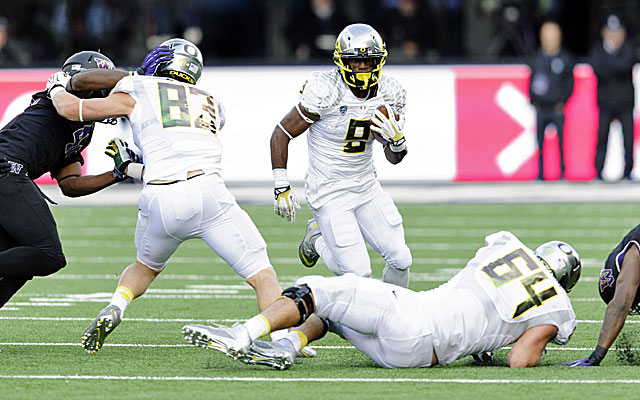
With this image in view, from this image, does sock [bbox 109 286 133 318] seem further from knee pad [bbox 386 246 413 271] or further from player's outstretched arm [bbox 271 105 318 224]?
knee pad [bbox 386 246 413 271]

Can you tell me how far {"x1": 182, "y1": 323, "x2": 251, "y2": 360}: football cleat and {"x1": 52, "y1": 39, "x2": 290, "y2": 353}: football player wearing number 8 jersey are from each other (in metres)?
0.73

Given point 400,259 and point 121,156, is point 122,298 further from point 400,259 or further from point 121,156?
point 400,259

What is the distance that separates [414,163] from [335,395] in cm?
1111

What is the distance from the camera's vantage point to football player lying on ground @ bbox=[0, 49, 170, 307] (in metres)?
6.40

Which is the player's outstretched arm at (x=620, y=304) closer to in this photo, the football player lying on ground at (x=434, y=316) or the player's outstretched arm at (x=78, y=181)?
the football player lying on ground at (x=434, y=316)

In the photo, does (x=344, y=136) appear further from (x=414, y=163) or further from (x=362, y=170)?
(x=414, y=163)

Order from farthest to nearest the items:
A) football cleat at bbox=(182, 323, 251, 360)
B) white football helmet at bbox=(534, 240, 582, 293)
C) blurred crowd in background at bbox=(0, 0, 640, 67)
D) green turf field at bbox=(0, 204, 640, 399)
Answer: blurred crowd in background at bbox=(0, 0, 640, 67) → white football helmet at bbox=(534, 240, 582, 293) → football cleat at bbox=(182, 323, 251, 360) → green turf field at bbox=(0, 204, 640, 399)

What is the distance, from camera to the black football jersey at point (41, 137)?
659 cm

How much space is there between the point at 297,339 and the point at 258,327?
0.42m

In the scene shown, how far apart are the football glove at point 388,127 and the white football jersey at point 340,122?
140 millimetres

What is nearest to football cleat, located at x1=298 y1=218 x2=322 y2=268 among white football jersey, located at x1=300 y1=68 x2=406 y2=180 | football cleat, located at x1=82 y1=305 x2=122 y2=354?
white football jersey, located at x1=300 y1=68 x2=406 y2=180

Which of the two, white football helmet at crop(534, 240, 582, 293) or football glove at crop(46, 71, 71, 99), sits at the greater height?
football glove at crop(46, 71, 71, 99)

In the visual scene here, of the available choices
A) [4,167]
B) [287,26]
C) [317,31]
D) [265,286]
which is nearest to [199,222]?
[265,286]

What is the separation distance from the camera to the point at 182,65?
6648 millimetres
